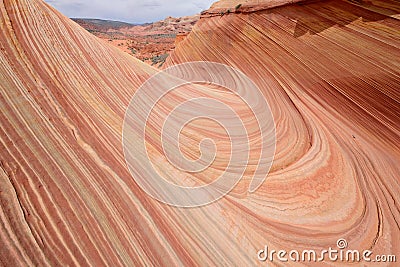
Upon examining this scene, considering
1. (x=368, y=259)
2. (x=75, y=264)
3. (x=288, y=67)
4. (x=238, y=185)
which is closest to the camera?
(x=75, y=264)

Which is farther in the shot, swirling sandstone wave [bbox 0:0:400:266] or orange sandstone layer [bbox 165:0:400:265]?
orange sandstone layer [bbox 165:0:400:265]

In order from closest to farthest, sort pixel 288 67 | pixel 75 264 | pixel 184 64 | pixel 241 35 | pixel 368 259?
pixel 75 264 < pixel 368 259 < pixel 288 67 < pixel 241 35 < pixel 184 64

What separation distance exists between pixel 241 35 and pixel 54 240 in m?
5.75

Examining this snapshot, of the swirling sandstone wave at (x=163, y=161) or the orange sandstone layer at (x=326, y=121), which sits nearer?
the swirling sandstone wave at (x=163, y=161)

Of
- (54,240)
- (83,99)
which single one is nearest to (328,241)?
(54,240)

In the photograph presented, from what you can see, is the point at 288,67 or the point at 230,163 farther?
the point at 288,67

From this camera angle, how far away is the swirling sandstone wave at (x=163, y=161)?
4.45 feet

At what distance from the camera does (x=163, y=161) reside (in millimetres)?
2027

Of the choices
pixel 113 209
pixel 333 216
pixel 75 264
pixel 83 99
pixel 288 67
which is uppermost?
pixel 288 67

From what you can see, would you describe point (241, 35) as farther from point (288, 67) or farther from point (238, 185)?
point (238, 185)

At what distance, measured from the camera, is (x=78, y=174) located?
61.0 inches

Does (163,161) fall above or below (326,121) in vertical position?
below

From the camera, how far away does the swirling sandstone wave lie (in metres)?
1.36

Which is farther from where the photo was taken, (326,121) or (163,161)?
(326,121)
